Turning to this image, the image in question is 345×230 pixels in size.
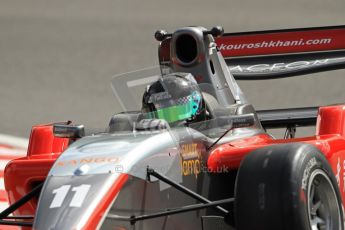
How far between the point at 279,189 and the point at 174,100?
118cm

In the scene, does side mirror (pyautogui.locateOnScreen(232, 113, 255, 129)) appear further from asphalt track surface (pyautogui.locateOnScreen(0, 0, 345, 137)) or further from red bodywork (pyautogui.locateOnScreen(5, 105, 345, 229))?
asphalt track surface (pyautogui.locateOnScreen(0, 0, 345, 137))

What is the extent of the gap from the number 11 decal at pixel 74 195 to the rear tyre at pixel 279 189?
33.6 inches

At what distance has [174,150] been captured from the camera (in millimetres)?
5273

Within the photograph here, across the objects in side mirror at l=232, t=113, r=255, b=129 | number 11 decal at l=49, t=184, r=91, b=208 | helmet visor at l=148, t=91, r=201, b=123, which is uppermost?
helmet visor at l=148, t=91, r=201, b=123

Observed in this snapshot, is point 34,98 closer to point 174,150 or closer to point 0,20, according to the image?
point 0,20

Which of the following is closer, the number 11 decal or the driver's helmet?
the number 11 decal

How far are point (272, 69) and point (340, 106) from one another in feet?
5.38

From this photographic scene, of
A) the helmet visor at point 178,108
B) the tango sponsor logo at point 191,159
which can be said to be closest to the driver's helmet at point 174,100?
the helmet visor at point 178,108

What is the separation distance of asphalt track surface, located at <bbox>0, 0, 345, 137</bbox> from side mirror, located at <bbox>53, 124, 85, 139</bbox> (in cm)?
470

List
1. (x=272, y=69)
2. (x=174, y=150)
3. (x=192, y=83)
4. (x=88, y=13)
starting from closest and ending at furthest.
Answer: (x=174, y=150)
(x=192, y=83)
(x=272, y=69)
(x=88, y=13)

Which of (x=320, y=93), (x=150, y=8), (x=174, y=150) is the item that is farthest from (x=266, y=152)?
(x=150, y=8)

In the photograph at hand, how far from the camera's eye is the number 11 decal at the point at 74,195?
15.3ft

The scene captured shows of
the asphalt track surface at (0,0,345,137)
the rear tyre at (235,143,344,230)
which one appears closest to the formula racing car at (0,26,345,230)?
the rear tyre at (235,143,344,230)

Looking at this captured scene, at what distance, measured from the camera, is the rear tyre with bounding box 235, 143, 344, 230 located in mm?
4777
